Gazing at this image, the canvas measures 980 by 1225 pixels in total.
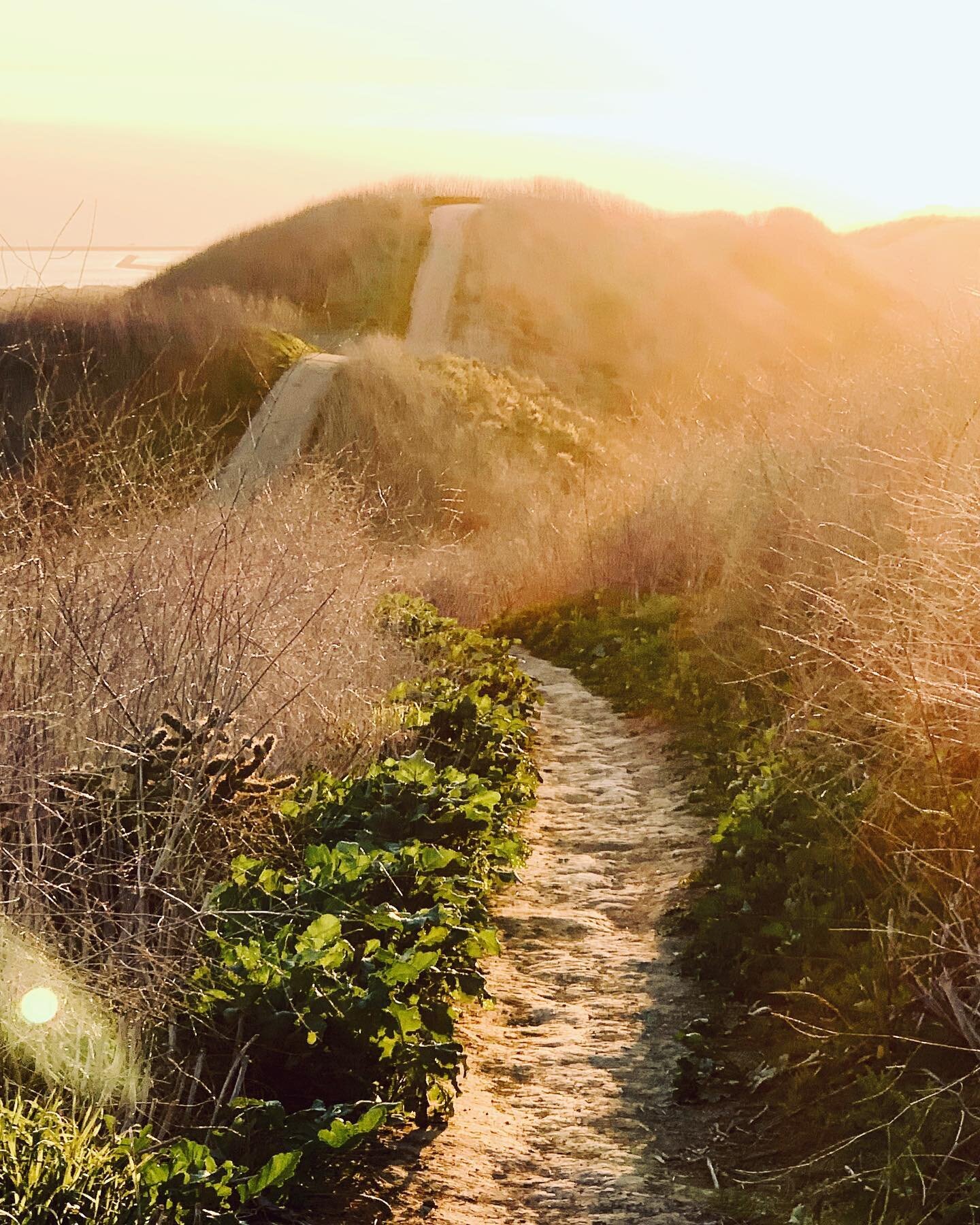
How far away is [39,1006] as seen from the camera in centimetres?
351

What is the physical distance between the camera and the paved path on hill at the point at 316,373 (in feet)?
85.0

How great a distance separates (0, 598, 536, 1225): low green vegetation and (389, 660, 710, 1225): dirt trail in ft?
0.78

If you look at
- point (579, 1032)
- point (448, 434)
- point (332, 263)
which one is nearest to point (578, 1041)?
point (579, 1032)

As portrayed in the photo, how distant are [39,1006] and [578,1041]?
207 centimetres

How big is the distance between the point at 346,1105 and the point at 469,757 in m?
3.66

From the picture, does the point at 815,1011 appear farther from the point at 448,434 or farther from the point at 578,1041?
the point at 448,434

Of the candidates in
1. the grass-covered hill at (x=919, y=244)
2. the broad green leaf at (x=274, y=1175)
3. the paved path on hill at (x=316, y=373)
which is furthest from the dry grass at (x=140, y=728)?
the grass-covered hill at (x=919, y=244)

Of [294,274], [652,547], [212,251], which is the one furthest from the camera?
[212,251]

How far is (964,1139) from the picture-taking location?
3.34 metres

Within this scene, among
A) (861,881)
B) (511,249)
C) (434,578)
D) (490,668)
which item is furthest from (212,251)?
(861,881)

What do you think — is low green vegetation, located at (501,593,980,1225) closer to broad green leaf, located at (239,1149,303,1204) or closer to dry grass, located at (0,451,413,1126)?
broad green leaf, located at (239,1149,303,1204)

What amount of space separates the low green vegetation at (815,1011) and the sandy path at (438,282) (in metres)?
36.7

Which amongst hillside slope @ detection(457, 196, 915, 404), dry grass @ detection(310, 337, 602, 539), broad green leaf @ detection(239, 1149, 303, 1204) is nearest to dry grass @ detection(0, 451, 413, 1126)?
broad green leaf @ detection(239, 1149, 303, 1204)

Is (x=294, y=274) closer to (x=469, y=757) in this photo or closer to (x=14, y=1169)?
(x=469, y=757)
